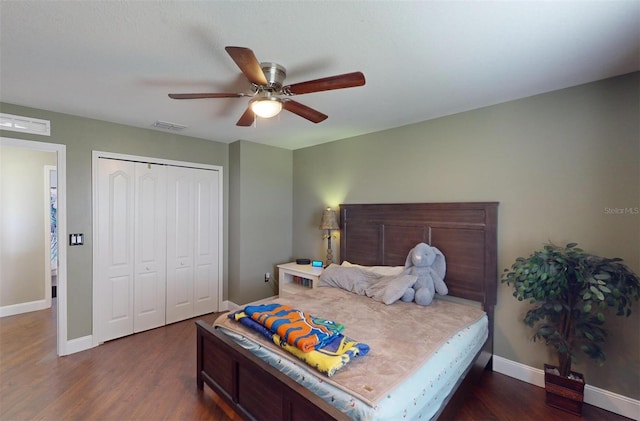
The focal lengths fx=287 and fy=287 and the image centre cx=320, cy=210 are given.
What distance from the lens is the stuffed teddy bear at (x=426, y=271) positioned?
261cm

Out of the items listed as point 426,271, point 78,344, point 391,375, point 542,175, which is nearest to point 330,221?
point 426,271

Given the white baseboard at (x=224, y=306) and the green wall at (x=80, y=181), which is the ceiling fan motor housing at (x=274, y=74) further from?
the white baseboard at (x=224, y=306)

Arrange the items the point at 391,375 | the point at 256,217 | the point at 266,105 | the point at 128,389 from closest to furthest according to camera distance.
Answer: the point at 391,375 → the point at 266,105 → the point at 128,389 → the point at 256,217

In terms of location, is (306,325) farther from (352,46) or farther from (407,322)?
(352,46)

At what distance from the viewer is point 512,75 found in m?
2.05

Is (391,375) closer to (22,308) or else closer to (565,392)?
(565,392)

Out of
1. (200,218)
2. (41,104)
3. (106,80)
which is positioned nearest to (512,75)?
(106,80)

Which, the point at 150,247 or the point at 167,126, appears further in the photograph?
the point at 150,247

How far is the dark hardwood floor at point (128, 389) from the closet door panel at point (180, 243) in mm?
620

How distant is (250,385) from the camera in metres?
1.77

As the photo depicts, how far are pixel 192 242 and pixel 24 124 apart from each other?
1980mm

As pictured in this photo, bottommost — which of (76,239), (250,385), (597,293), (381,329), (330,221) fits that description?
(250,385)

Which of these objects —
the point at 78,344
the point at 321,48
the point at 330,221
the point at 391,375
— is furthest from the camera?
the point at 330,221

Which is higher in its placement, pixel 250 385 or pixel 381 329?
pixel 381 329
